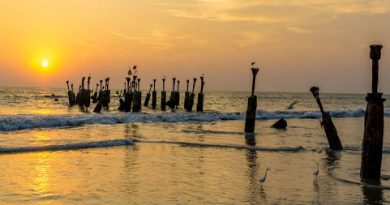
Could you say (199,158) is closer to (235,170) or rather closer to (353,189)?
(235,170)

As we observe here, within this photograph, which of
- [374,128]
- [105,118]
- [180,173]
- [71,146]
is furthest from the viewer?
[105,118]

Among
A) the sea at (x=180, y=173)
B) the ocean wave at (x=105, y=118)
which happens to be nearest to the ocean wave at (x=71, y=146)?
the sea at (x=180, y=173)

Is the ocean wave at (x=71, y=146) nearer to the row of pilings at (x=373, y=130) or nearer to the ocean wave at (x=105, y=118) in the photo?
the ocean wave at (x=105, y=118)

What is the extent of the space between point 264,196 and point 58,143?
11.5m

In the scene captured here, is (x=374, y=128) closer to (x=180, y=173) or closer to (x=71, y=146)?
(x=180, y=173)

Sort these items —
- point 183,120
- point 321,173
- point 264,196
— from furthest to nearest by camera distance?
1. point 183,120
2. point 321,173
3. point 264,196

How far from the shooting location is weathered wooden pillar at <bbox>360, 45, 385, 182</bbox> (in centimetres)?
1255

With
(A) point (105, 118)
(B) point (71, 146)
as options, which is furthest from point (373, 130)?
(A) point (105, 118)

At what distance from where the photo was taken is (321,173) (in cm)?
1418

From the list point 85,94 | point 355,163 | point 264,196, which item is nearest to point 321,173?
point 355,163

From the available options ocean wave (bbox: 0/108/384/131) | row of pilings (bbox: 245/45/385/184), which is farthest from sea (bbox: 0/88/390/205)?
ocean wave (bbox: 0/108/384/131)

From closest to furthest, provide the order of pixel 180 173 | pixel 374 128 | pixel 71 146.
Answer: pixel 374 128 → pixel 180 173 → pixel 71 146

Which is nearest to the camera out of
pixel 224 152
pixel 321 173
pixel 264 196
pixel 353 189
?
pixel 264 196

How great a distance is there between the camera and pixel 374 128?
12641mm
